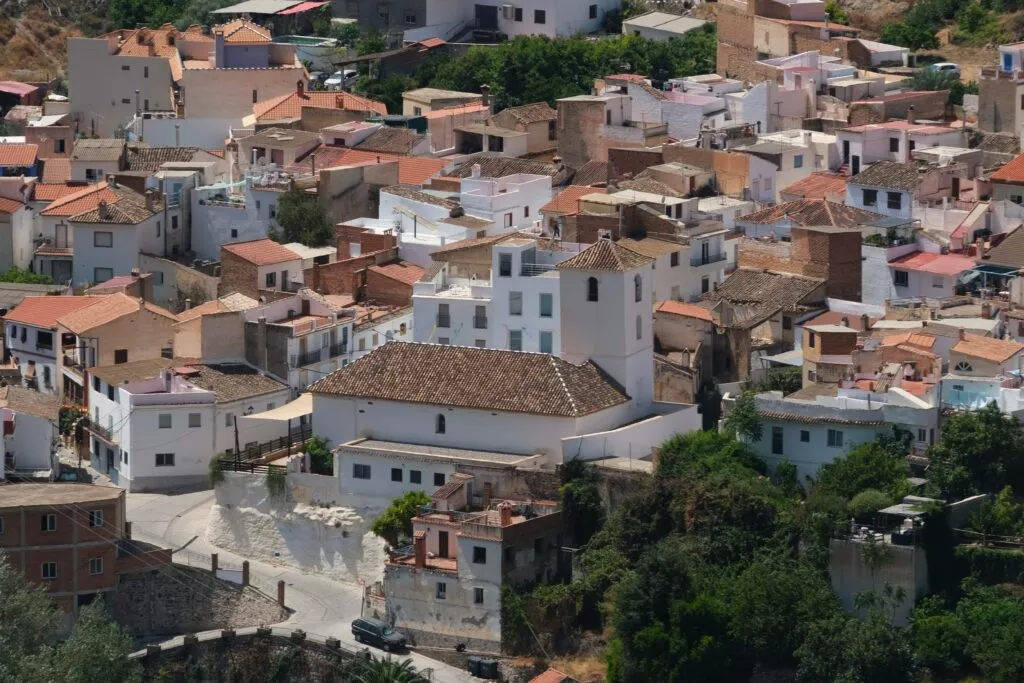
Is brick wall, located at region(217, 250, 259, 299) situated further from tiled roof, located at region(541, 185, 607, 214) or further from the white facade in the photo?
tiled roof, located at region(541, 185, 607, 214)

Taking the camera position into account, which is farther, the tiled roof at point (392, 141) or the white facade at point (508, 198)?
the tiled roof at point (392, 141)

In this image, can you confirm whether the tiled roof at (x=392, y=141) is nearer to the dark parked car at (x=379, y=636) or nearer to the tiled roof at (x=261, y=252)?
the tiled roof at (x=261, y=252)

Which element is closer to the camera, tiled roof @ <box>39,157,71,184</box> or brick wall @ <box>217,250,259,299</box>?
brick wall @ <box>217,250,259,299</box>

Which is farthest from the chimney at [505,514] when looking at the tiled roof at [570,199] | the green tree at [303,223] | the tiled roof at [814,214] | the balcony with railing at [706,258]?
the green tree at [303,223]

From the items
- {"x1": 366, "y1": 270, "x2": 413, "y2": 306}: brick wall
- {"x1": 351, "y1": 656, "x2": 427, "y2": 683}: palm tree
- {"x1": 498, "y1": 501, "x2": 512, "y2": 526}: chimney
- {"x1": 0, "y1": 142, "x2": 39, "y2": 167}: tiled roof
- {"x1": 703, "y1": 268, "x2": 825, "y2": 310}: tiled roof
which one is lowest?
{"x1": 351, "y1": 656, "x2": 427, "y2": 683}: palm tree

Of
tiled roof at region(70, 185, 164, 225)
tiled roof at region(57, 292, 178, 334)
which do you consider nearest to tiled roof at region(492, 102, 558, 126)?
tiled roof at region(70, 185, 164, 225)

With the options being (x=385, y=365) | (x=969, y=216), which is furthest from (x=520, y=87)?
(x=385, y=365)
